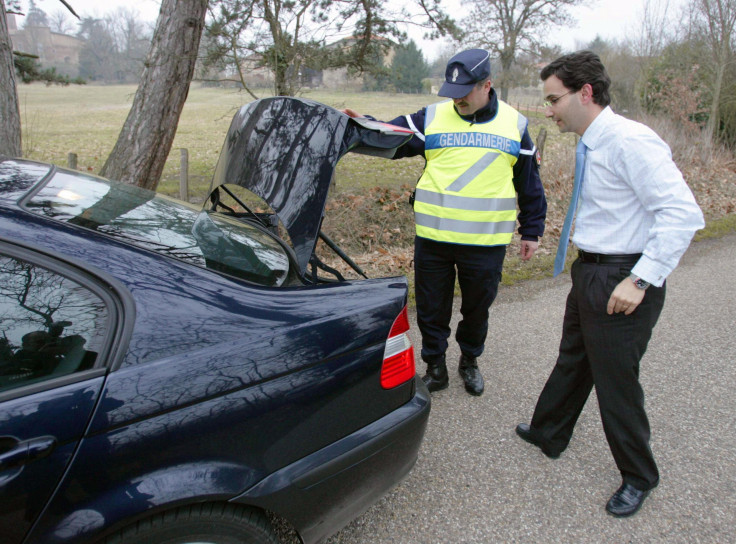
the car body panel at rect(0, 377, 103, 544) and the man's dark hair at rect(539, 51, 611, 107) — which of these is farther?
the man's dark hair at rect(539, 51, 611, 107)

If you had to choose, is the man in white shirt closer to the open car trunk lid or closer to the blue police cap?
the blue police cap

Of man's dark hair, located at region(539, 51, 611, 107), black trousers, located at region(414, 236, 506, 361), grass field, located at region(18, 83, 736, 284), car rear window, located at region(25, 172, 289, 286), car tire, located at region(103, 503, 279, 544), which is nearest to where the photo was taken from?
car tire, located at region(103, 503, 279, 544)

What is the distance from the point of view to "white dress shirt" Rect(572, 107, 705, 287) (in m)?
1.93

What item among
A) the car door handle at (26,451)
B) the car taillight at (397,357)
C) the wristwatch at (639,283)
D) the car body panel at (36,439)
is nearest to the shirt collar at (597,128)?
the wristwatch at (639,283)

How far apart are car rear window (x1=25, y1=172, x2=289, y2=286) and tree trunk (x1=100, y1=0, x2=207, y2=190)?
3042mm

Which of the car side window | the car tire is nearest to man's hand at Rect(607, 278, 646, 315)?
the car tire

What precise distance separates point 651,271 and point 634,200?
31 cm

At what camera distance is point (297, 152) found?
202 centimetres

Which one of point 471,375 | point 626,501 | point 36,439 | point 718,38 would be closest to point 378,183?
point 471,375

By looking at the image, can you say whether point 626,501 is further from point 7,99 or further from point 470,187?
point 7,99

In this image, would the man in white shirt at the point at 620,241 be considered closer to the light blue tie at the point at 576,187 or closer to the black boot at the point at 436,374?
the light blue tie at the point at 576,187

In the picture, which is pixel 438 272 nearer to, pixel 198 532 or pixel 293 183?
pixel 293 183

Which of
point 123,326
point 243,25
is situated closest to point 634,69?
point 243,25

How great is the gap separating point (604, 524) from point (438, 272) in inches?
57.3
